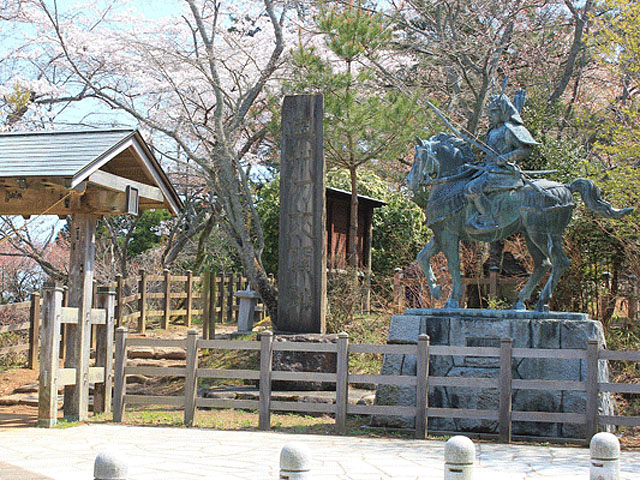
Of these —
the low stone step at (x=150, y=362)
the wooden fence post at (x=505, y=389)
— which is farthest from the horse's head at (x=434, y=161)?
the low stone step at (x=150, y=362)

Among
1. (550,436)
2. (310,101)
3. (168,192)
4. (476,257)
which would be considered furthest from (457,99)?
(550,436)

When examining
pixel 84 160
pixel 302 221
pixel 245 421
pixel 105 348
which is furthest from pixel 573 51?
pixel 105 348

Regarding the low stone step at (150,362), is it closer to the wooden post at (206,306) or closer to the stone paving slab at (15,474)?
the wooden post at (206,306)

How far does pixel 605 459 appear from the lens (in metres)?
4.97

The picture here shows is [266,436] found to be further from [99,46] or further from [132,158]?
[99,46]

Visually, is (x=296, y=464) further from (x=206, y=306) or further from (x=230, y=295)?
(x=230, y=295)

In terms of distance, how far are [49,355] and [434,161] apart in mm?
5898

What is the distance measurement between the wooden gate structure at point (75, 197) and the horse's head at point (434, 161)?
387 centimetres

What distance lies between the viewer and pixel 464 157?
36.2ft

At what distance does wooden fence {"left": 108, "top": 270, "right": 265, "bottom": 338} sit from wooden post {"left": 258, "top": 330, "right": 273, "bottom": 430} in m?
7.11

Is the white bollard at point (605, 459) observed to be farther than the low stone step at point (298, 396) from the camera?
No

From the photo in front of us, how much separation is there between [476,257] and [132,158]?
9.53 meters

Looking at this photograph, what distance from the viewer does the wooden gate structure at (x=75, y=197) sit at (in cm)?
969

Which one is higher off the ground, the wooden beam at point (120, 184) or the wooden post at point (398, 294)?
the wooden beam at point (120, 184)
